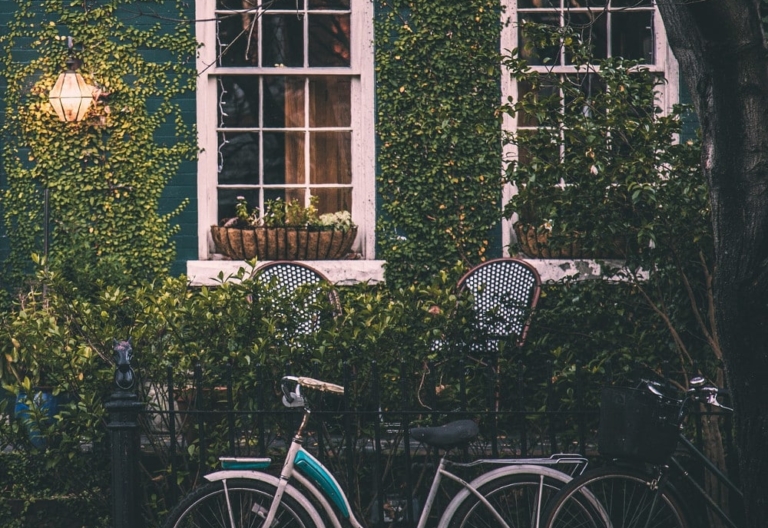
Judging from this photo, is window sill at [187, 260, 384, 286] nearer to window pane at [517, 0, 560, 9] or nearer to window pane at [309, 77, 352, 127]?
window pane at [309, 77, 352, 127]

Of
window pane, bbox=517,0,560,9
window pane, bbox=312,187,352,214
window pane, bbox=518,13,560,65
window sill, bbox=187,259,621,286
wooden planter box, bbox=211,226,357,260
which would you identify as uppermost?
window pane, bbox=517,0,560,9

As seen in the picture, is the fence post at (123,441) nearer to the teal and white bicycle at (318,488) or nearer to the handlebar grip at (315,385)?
the teal and white bicycle at (318,488)

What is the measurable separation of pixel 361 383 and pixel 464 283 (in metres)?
2.52

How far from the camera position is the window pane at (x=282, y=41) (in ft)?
27.5

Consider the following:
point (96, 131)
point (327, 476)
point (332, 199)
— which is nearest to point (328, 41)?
point (332, 199)

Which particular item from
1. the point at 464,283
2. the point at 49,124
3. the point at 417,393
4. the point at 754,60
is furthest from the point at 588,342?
the point at 49,124

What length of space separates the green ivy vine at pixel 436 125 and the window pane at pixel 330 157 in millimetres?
360

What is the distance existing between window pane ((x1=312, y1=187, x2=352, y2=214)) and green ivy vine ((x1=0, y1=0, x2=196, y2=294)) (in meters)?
1.10

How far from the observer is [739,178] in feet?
13.2

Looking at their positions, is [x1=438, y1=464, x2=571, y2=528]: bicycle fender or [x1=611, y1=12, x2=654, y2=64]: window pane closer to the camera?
[x1=438, y1=464, x2=571, y2=528]: bicycle fender

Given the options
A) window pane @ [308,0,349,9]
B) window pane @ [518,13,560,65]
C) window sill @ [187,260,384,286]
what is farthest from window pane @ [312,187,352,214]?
window pane @ [518,13,560,65]

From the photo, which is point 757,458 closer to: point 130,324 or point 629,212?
point 629,212

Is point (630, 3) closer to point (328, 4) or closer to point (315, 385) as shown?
point (328, 4)

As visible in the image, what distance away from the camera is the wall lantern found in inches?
316
